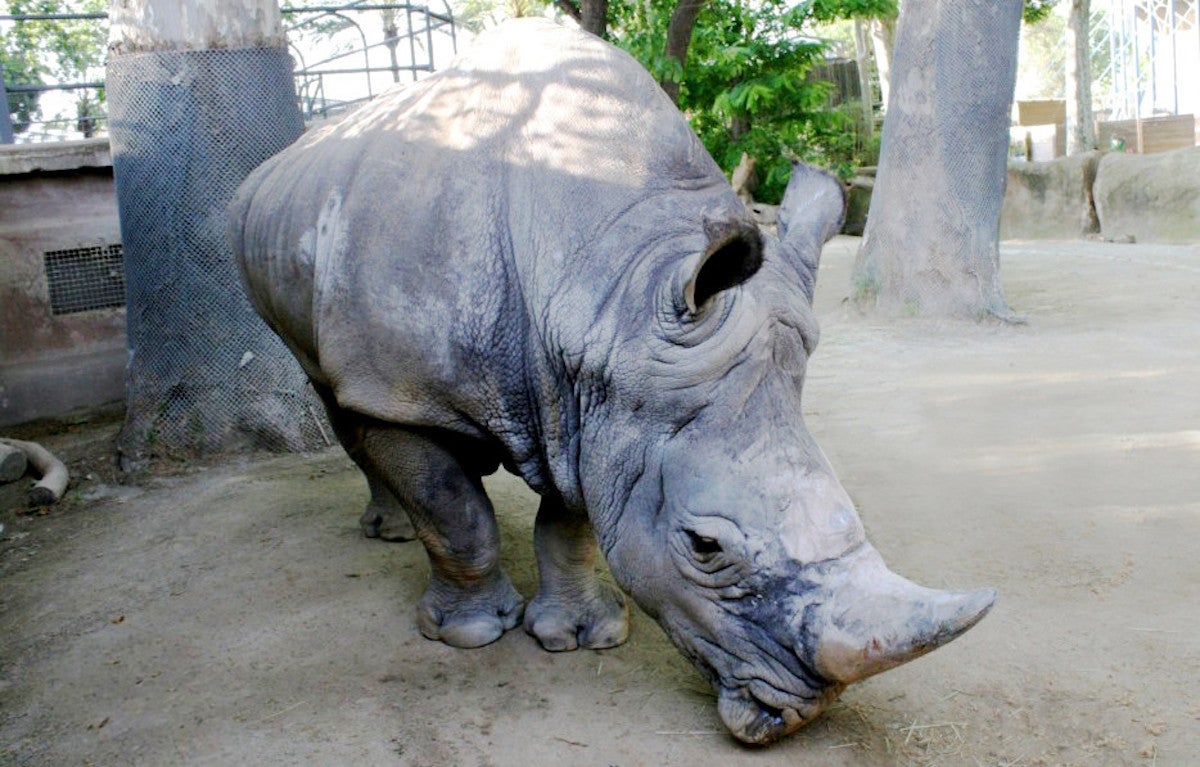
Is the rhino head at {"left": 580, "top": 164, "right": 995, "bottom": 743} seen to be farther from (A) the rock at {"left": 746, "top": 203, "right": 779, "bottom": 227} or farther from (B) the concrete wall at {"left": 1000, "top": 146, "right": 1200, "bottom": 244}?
(A) the rock at {"left": 746, "top": 203, "right": 779, "bottom": 227}

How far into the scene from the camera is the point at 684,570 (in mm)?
3316

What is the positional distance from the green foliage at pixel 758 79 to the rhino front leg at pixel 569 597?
10.6m

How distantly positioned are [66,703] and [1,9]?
42.6 ft

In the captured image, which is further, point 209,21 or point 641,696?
point 209,21

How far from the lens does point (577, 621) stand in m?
4.34

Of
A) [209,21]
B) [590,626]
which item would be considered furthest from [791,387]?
[209,21]

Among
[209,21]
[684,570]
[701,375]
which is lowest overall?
[684,570]

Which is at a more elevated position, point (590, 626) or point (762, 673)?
point (762, 673)

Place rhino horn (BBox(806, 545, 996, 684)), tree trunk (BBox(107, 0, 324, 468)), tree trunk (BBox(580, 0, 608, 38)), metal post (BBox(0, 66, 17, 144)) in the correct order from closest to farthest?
rhino horn (BBox(806, 545, 996, 684)), tree trunk (BBox(107, 0, 324, 468)), tree trunk (BBox(580, 0, 608, 38)), metal post (BBox(0, 66, 17, 144))

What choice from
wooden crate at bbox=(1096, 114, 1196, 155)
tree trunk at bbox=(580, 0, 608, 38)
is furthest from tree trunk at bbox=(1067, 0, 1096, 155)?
tree trunk at bbox=(580, 0, 608, 38)

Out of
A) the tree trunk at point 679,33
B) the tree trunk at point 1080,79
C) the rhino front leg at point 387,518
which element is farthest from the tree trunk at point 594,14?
the tree trunk at point 1080,79

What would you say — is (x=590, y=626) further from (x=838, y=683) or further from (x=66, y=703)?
(x=66, y=703)

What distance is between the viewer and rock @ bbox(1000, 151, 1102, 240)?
16219 millimetres

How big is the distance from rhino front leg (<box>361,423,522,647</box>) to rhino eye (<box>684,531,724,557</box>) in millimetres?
1083
